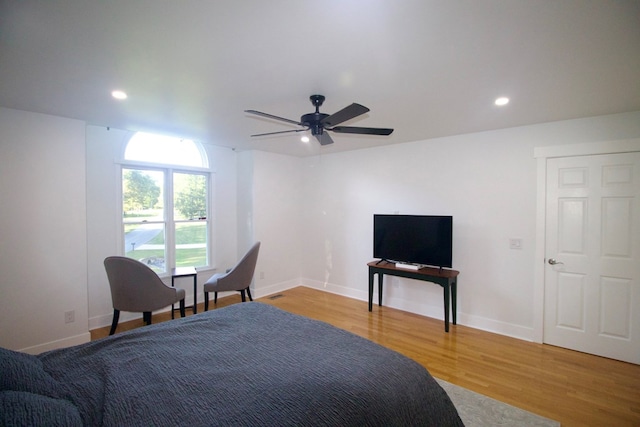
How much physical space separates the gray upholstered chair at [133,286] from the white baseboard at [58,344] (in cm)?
36

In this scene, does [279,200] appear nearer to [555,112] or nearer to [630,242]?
[555,112]

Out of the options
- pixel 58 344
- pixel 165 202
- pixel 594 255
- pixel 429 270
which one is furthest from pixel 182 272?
pixel 594 255

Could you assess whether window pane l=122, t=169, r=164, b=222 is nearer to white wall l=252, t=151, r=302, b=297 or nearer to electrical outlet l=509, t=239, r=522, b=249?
white wall l=252, t=151, r=302, b=297

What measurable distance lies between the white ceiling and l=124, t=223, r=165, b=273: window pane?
1.65 metres

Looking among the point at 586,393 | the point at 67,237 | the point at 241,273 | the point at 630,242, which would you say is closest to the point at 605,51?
the point at 630,242

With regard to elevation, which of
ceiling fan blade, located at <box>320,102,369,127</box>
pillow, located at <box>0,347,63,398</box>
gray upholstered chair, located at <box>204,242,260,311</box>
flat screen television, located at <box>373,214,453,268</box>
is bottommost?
gray upholstered chair, located at <box>204,242,260,311</box>

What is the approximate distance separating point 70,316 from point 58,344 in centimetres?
30

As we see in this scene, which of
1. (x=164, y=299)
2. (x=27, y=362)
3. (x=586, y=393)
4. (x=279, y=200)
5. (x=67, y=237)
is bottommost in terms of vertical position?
(x=586, y=393)

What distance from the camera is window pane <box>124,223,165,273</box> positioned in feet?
13.3

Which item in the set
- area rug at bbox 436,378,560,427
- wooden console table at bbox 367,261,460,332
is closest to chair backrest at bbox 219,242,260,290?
wooden console table at bbox 367,261,460,332

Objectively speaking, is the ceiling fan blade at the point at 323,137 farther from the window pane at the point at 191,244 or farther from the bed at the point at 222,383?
the window pane at the point at 191,244

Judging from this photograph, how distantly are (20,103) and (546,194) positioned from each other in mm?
5652

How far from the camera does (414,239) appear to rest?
4035mm

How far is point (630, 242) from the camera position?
2939 mm
